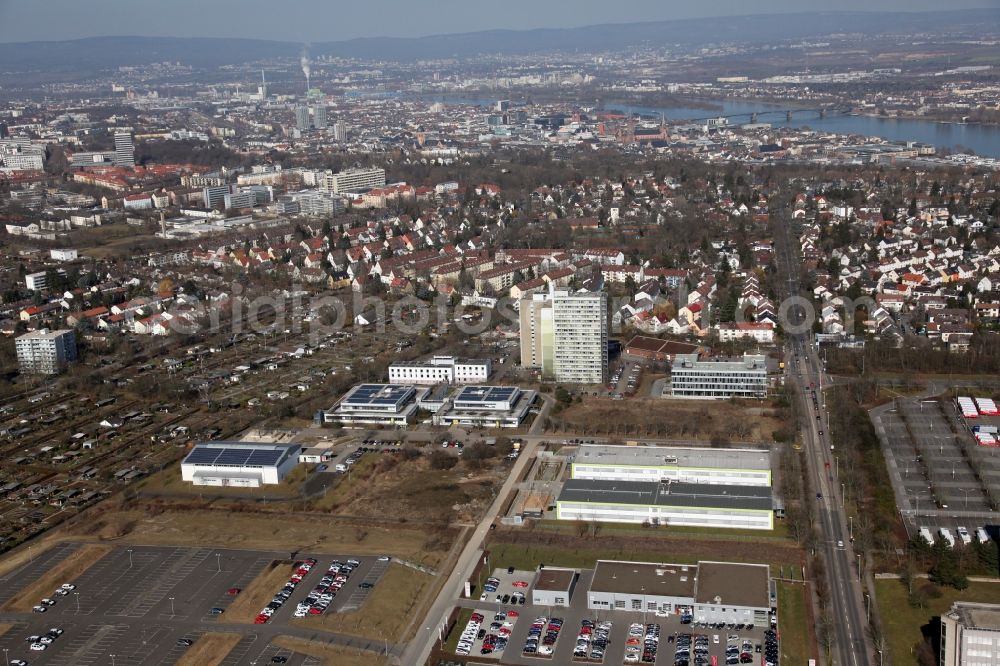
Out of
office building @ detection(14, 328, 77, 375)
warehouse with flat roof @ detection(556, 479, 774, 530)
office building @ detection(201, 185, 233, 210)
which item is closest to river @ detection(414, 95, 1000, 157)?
office building @ detection(201, 185, 233, 210)

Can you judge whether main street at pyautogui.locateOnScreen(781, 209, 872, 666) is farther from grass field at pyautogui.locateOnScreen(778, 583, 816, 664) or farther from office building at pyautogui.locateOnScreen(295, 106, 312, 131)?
office building at pyautogui.locateOnScreen(295, 106, 312, 131)

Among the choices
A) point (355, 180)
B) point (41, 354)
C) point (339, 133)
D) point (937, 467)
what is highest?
point (339, 133)

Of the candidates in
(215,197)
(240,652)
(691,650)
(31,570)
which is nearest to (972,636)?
(691,650)

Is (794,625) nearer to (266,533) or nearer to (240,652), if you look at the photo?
(240,652)

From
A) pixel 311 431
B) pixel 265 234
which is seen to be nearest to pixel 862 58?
pixel 265 234

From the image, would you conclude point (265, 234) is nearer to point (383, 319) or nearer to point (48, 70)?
point (383, 319)
